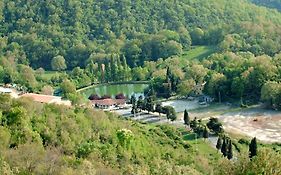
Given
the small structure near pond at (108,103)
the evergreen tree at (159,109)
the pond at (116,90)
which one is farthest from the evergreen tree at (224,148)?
the pond at (116,90)

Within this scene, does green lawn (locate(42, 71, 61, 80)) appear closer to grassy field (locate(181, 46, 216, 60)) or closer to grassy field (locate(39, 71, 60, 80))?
grassy field (locate(39, 71, 60, 80))

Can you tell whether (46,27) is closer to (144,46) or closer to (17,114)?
(144,46)

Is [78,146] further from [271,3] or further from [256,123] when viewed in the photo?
[271,3]

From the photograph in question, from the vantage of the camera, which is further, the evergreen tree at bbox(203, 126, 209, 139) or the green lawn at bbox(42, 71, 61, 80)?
the green lawn at bbox(42, 71, 61, 80)

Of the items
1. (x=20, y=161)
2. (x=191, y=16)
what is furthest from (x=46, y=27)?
(x=20, y=161)

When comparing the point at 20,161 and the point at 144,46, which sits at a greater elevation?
the point at 144,46

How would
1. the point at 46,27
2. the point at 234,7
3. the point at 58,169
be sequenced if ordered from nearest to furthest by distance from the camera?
the point at 58,169, the point at 46,27, the point at 234,7

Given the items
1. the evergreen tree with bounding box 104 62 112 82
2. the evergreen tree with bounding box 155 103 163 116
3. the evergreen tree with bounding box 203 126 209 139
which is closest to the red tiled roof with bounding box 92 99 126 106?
the evergreen tree with bounding box 155 103 163 116

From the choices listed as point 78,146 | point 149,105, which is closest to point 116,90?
point 149,105
